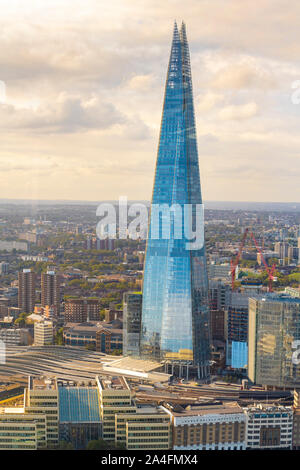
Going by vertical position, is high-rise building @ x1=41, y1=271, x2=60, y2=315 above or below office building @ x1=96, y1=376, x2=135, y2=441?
above

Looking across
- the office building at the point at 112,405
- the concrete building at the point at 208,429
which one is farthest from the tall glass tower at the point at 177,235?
the concrete building at the point at 208,429

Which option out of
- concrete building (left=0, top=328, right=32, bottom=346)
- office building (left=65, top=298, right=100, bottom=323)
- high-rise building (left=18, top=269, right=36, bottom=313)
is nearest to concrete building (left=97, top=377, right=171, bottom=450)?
concrete building (left=0, top=328, right=32, bottom=346)

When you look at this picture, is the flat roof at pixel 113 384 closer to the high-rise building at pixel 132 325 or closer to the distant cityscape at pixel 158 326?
the distant cityscape at pixel 158 326

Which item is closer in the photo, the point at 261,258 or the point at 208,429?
the point at 208,429

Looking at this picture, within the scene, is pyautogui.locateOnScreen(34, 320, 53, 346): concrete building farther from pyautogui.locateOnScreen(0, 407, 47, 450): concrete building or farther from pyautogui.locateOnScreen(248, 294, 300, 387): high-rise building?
pyautogui.locateOnScreen(0, 407, 47, 450): concrete building

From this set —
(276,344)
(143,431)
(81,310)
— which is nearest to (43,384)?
(143,431)

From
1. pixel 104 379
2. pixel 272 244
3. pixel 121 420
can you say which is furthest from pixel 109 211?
pixel 272 244

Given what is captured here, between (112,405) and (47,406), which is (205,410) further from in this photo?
(47,406)
